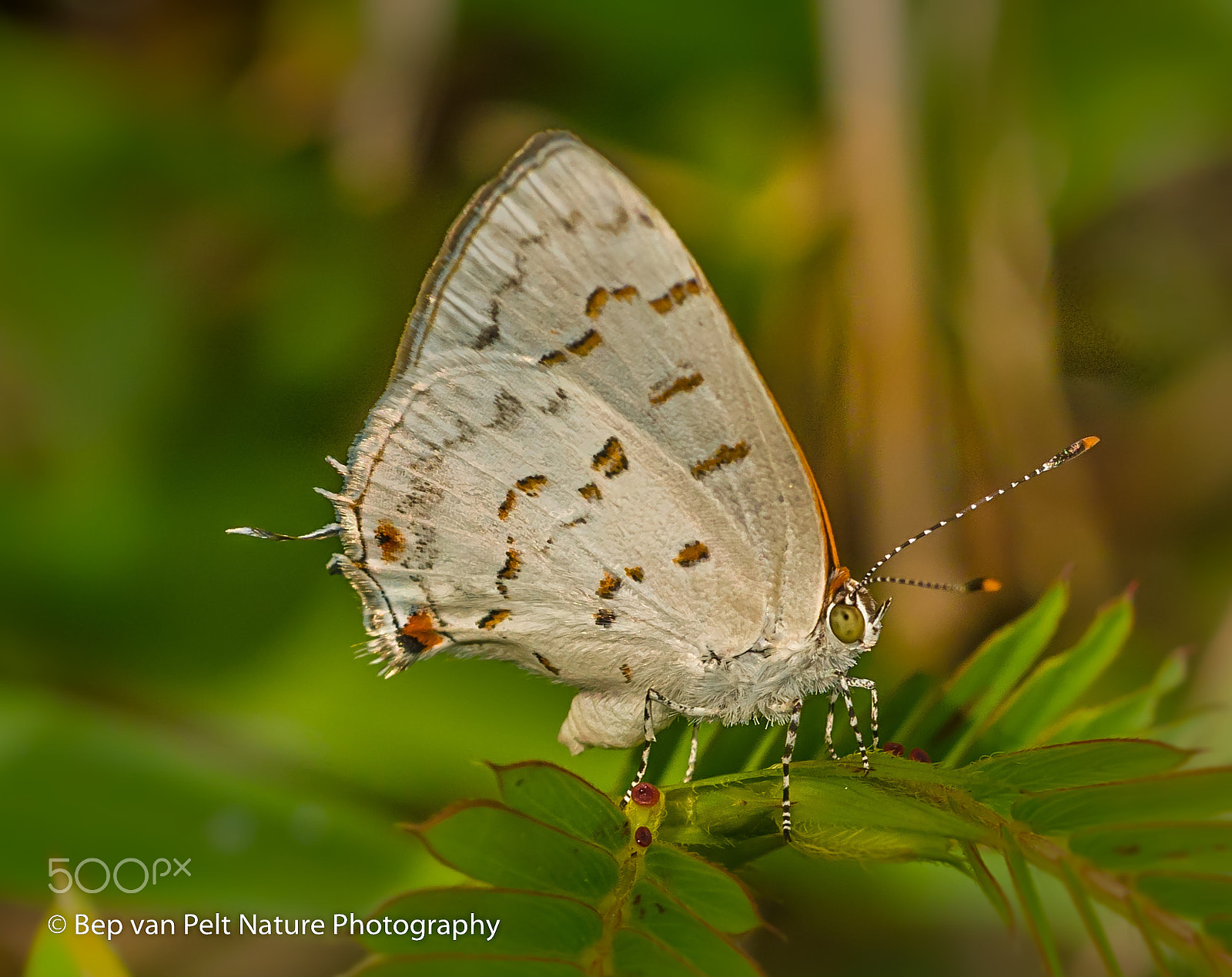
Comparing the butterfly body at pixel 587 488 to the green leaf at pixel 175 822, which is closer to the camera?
the butterfly body at pixel 587 488

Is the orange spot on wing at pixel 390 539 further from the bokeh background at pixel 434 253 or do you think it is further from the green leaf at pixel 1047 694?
the green leaf at pixel 1047 694

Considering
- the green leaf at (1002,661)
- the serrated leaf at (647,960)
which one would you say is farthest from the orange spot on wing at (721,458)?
the serrated leaf at (647,960)

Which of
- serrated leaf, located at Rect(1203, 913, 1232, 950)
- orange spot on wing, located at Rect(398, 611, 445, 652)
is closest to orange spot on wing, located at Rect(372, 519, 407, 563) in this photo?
orange spot on wing, located at Rect(398, 611, 445, 652)

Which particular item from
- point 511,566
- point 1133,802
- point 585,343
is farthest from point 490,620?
point 1133,802

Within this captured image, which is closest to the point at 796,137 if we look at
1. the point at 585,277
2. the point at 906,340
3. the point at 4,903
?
the point at 906,340

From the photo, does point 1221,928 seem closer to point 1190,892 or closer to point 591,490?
point 1190,892

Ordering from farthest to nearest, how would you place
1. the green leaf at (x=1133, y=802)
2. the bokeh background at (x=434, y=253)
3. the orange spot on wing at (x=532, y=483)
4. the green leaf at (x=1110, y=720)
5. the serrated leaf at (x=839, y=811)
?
the bokeh background at (x=434, y=253) → the orange spot on wing at (x=532, y=483) → the green leaf at (x=1110, y=720) → the serrated leaf at (x=839, y=811) → the green leaf at (x=1133, y=802)

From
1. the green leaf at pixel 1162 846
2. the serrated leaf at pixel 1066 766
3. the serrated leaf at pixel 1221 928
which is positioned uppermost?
the serrated leaf at pixel 1066 766

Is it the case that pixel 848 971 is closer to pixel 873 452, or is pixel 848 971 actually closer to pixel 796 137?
pixel 873 452
